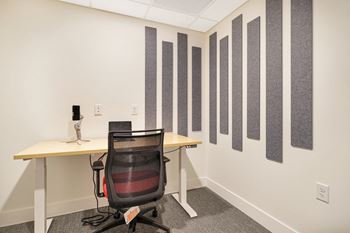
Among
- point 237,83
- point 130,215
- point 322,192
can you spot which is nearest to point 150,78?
point 237,83

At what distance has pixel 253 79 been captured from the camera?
195 centimetres

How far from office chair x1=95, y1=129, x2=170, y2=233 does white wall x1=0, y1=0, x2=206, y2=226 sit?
3.04ft

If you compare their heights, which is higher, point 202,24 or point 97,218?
point 202,24

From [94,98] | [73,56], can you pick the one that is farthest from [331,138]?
[73,56]

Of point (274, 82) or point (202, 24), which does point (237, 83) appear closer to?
point (274, 82)

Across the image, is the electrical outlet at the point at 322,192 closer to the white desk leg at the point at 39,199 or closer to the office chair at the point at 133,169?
the office chair at the point at 133,169

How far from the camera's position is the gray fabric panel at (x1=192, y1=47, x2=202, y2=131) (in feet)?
8.89

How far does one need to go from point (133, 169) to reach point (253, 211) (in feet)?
4.58

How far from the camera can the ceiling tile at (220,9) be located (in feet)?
6.67

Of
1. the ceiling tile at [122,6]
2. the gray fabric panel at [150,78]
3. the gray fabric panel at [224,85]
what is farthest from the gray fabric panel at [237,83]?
the ceiling tile at [122,6]

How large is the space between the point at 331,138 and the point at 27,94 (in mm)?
2804

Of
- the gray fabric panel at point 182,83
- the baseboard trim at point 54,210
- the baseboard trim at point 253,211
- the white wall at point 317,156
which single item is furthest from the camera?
the gray fabric panel at point 182,83

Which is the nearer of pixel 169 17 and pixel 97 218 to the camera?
pixel 97 218

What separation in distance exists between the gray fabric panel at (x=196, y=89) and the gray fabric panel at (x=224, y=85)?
1.27 ft
